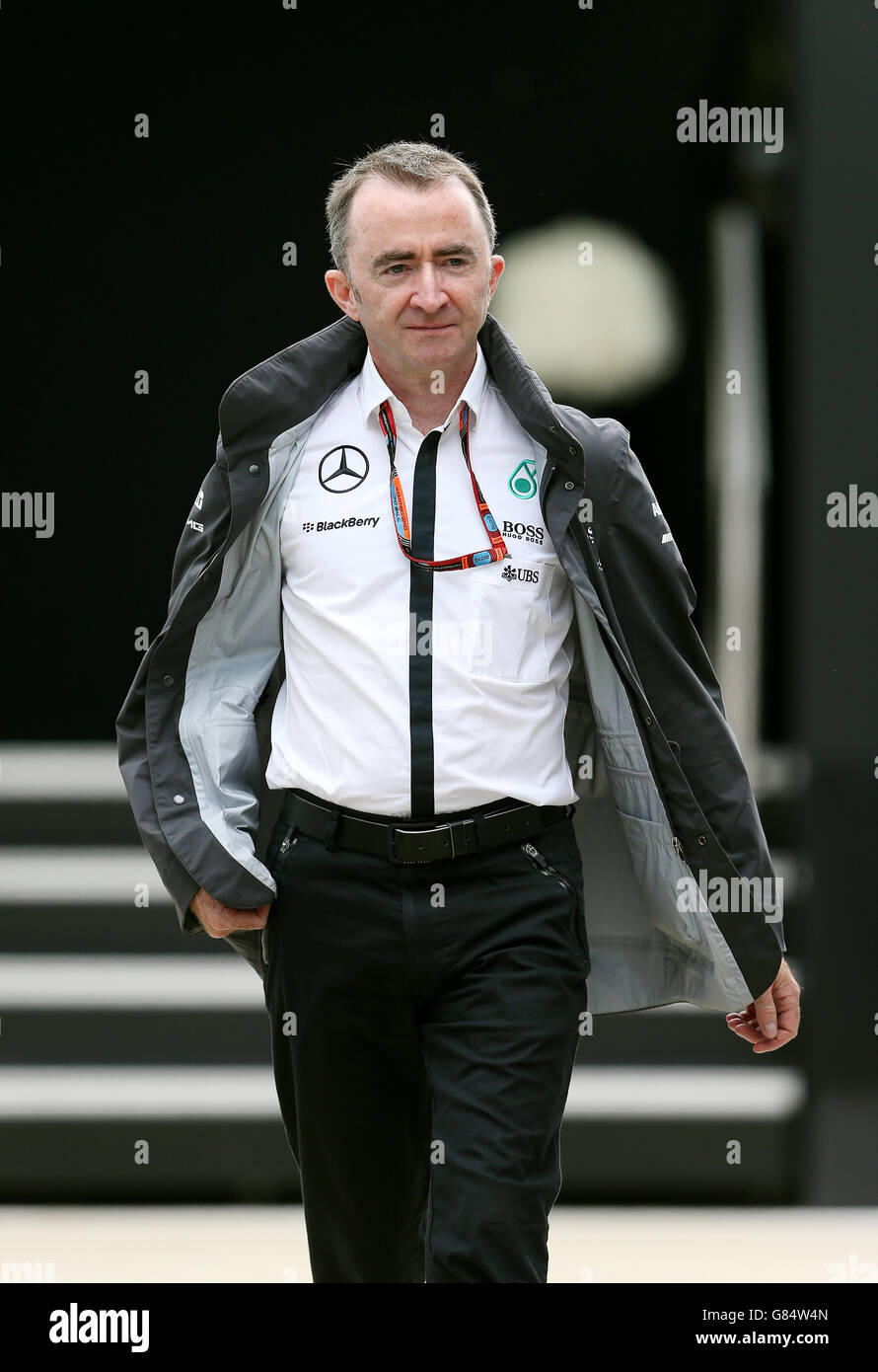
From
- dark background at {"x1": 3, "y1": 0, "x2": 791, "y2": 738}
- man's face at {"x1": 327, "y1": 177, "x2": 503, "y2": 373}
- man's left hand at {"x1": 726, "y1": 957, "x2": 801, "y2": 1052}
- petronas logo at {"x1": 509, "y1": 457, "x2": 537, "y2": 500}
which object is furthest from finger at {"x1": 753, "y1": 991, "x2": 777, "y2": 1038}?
dark background at {"x1": 3, "y1": 0, "x2": 791, "y2": 738}

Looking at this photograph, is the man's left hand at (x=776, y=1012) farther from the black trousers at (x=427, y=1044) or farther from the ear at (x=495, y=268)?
the ear at (x=495, y=268)

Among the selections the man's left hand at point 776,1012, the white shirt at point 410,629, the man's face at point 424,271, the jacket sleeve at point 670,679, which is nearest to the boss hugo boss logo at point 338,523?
the white shirt at point 410,629

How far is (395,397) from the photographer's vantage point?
301cm

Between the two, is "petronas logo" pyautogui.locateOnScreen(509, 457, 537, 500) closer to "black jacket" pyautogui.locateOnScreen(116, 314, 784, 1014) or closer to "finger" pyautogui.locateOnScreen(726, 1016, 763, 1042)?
"black jacket" pyautogui.locateOnScreen(116, 314, 784, 1014)

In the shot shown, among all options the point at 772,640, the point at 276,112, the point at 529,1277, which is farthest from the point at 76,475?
the point at 529,1277

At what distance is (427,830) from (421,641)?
306mm

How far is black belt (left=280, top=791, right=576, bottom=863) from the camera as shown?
110 inches

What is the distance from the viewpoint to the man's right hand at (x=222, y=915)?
2.95m

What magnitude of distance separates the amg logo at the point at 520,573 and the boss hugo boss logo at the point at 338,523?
9.2 inches

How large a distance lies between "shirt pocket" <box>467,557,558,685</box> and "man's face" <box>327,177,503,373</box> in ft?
1.23

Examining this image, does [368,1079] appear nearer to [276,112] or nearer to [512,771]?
[512,771]

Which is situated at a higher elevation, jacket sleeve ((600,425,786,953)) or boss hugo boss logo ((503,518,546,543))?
boss hugo boss logo ((503,518,546,543))

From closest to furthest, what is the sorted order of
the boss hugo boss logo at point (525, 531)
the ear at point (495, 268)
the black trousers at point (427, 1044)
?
the black trousers at point (427, 1044)
the boss hugo boss logo at point (525, 531)
the ear at point (495, 268)

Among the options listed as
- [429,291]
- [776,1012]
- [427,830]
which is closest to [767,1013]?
[776,1012]
